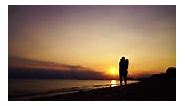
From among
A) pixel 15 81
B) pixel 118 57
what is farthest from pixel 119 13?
pixel 15 81

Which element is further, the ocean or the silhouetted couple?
the silhouetted couple

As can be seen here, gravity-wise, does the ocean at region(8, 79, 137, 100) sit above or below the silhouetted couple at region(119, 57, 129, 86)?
below

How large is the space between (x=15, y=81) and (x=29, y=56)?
0.31 m

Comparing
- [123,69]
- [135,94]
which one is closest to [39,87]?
[123,69]

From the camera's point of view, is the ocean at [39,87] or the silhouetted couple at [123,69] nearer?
the ocean at [39,87]

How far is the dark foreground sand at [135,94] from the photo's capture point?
661 centimetres

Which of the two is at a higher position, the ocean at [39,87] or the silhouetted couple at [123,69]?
the silhouetted couple at [123,69]

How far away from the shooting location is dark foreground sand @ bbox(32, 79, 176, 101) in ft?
21.7

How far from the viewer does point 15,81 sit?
21.9 ft

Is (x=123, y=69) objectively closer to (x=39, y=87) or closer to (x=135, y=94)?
(x=135, y=94)
